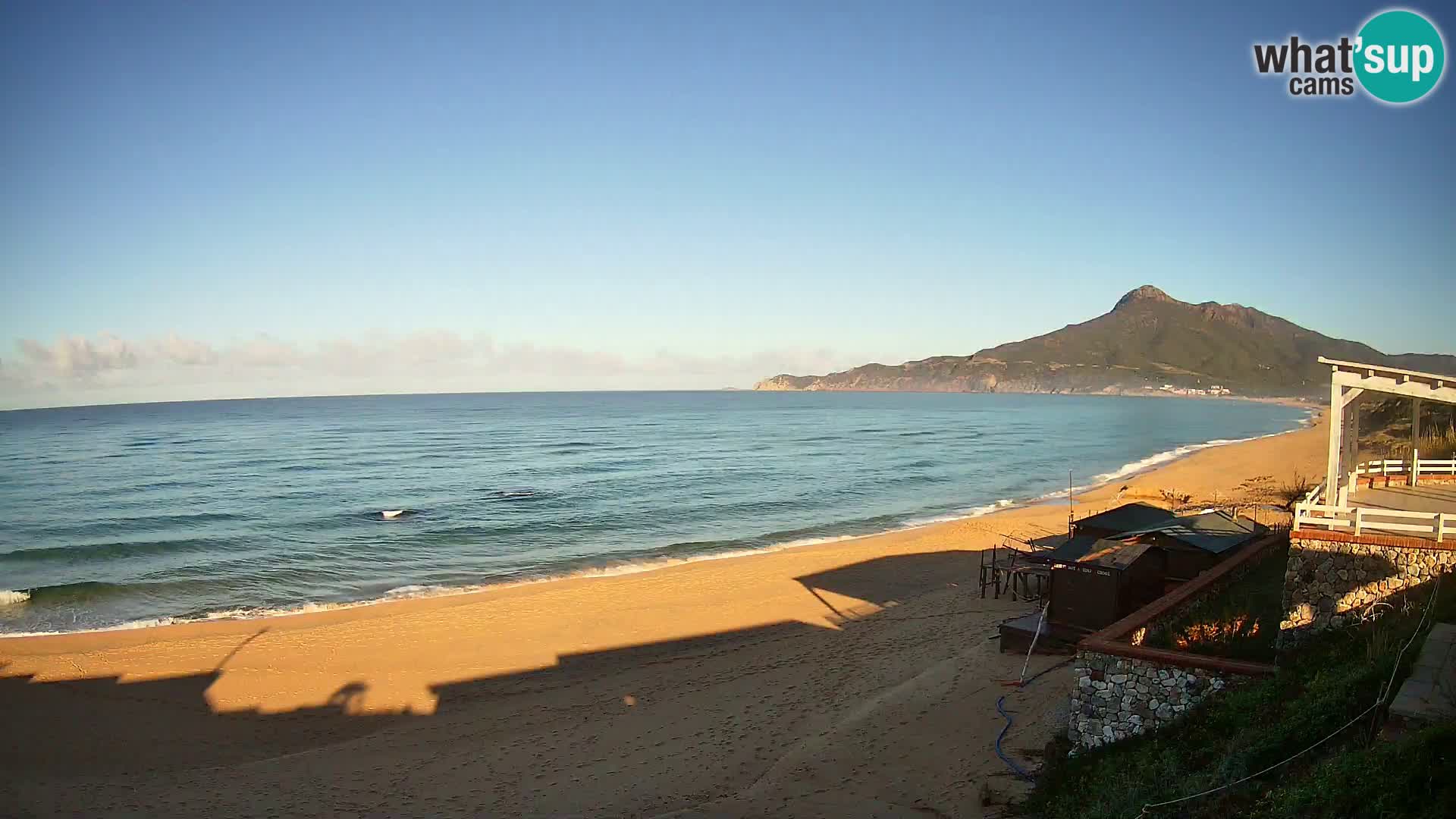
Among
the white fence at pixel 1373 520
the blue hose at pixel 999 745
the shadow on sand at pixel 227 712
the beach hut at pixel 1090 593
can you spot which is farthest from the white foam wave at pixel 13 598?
the white fence at pixel 1373 520

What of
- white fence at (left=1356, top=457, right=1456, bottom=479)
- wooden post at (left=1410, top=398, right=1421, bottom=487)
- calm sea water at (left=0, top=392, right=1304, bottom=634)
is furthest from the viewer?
calm sea water at (left=0, top=392, right=1304, bottom=634)

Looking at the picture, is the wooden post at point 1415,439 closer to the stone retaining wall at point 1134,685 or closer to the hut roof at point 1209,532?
the hut roof at point 1209,532

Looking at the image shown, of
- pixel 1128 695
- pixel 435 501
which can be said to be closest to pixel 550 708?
pixel 1128 695

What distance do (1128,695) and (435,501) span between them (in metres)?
33.4

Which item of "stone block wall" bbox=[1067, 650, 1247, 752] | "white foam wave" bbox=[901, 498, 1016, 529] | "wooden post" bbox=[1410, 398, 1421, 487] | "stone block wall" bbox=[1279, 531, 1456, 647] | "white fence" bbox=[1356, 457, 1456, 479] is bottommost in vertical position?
"white foam wave" bbox=[901, 498, 1016, 529]

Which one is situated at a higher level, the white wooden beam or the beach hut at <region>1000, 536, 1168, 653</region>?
the white wooden beam

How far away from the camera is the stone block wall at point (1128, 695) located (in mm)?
8828

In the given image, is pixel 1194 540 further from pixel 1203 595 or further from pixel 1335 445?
pixel 1335 445

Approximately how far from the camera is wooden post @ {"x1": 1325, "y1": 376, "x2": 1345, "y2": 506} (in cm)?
1069

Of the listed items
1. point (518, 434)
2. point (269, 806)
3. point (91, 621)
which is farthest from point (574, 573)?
point (518, 434)

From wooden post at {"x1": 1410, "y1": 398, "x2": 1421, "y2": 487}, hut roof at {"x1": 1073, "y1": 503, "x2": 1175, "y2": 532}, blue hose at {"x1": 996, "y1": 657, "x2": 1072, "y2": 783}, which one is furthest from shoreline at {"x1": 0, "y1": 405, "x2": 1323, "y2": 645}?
wooden post at {"x1": 1410, "y1": 398, "x2": 1421, "y2": 487}

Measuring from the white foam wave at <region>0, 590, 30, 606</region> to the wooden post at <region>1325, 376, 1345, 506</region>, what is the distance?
2895 cm

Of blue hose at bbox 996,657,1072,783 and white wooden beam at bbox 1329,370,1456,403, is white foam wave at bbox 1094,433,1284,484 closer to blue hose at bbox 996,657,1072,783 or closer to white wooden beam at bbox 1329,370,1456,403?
blue hose at bbox 996,657,1072,783

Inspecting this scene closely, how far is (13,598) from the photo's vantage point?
70.4 ft
